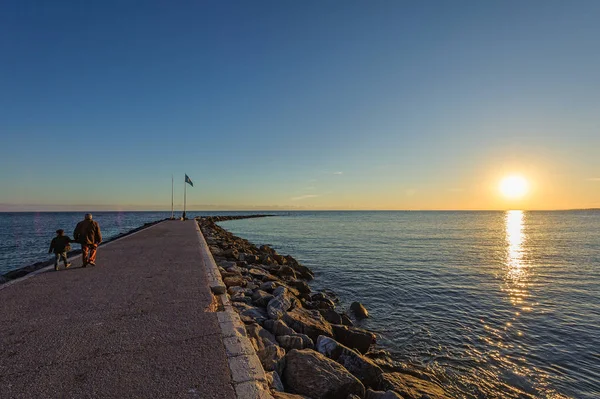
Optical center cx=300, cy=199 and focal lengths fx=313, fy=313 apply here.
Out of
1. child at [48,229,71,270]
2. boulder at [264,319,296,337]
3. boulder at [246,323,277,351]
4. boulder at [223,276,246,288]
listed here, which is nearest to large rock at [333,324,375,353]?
boulder at [264,319,296,337]

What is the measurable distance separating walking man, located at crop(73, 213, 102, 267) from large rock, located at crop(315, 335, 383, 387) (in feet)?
24.1

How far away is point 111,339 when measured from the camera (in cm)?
415

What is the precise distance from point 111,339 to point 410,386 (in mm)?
4634

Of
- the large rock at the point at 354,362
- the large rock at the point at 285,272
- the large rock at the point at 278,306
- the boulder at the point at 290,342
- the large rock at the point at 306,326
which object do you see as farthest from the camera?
the large rock at the point at 285,272

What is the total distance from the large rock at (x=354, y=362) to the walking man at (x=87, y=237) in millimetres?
7361

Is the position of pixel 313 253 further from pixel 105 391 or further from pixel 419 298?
pixel 105 391

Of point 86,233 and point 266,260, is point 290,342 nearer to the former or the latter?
point 86,233

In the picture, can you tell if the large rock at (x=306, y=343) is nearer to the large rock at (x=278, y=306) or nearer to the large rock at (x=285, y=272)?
the large rock at (x=278, y=306)

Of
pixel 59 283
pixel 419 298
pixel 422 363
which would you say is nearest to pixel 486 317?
pixel 419 298

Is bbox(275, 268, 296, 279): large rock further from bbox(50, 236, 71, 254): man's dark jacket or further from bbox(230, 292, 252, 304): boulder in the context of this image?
bbox(50, 236, 71, 254): man's dark jacket

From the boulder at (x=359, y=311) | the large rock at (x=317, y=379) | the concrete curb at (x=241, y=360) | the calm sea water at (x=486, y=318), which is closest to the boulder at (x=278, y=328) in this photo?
the concrete curb at (x=241, y=360)

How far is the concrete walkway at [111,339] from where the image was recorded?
3107 millimetres

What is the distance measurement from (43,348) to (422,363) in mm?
6494

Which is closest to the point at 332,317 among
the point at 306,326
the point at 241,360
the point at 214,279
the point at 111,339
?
the point at 306,326
